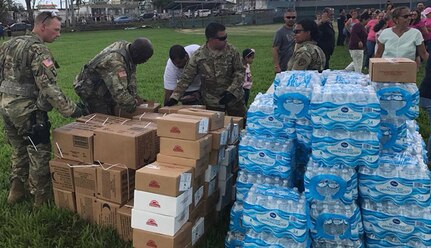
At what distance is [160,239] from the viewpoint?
3.22 metres

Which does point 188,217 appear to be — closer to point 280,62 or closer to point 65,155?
point 65,155

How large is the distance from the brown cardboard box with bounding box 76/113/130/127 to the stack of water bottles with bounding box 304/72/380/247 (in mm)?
1961

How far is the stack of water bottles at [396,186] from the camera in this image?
3.02 metres

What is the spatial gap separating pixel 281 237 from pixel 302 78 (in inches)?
47.4

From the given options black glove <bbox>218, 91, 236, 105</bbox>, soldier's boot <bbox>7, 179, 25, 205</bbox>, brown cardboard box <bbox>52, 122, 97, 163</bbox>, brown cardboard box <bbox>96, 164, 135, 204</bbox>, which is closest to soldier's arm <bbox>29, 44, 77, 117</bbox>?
brown cardboard box <bbox>52, 122, 97, 163</bbox>

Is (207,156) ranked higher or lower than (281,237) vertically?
higher

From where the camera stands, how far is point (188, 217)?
3.45m

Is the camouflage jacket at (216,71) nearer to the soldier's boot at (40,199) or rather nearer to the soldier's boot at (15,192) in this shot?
the soldier's boot at (40,199)

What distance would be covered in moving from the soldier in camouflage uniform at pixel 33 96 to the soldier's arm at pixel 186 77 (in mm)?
1288

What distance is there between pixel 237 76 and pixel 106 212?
2186 mm

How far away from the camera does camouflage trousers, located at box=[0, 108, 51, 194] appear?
405cm

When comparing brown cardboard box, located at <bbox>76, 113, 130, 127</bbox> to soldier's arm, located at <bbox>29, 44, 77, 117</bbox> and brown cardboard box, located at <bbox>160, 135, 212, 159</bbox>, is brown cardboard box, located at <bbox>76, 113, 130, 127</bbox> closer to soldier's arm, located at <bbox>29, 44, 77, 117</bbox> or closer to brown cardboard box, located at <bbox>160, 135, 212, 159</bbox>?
soldier's arm, located at <bbox>29, 44, 77, 117</bbox>

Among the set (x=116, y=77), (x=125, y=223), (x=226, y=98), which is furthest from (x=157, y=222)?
(x=226, y=98)

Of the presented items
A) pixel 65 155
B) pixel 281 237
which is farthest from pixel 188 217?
pixel 65 155
